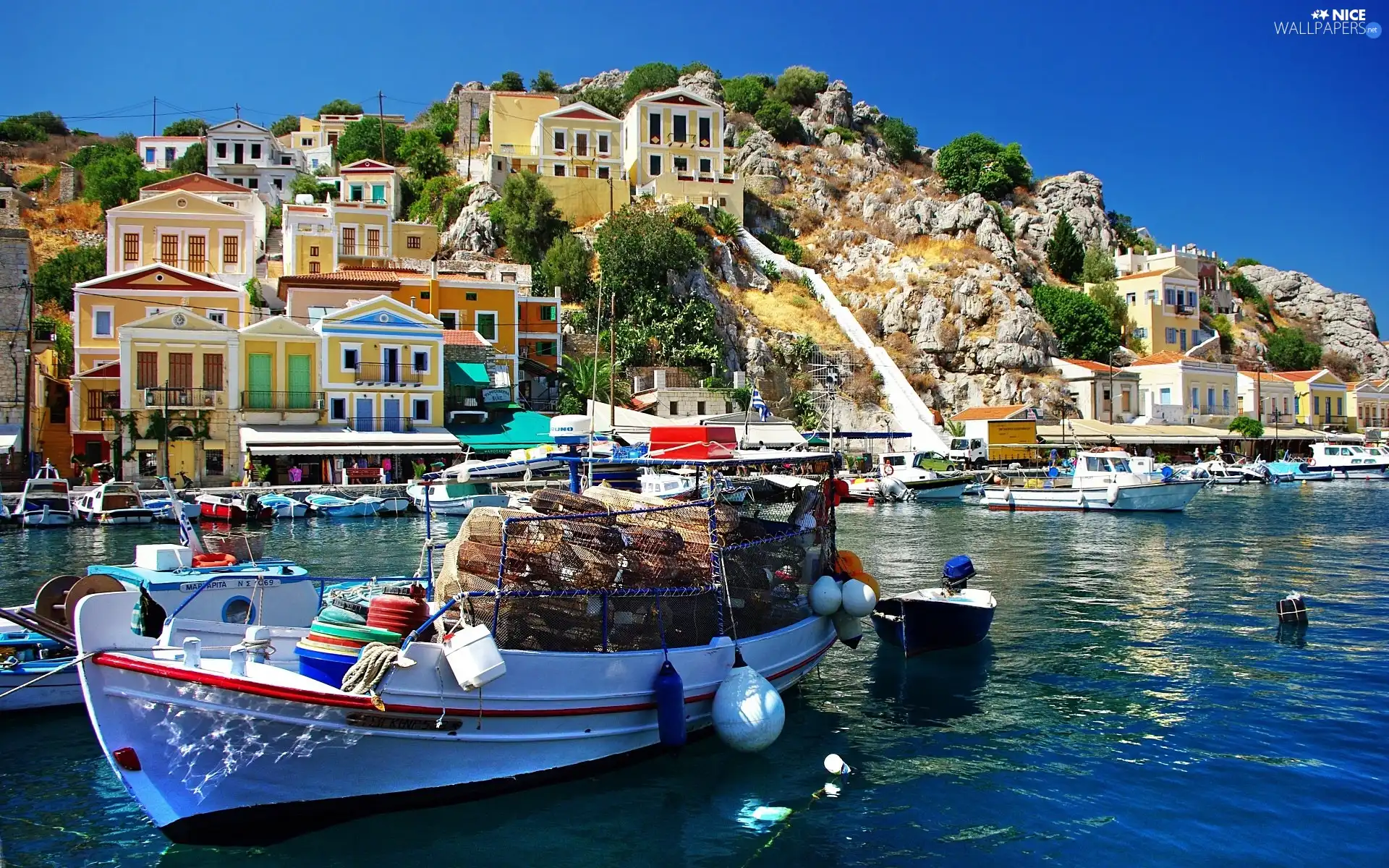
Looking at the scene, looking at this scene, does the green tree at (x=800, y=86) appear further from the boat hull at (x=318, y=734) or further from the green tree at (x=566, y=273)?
the boat hull at (x=318, y=734)

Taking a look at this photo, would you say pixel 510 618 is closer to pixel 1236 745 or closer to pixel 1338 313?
pixel 1236 745

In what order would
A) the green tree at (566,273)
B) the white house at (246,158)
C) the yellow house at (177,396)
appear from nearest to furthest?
the yellow house at (177,396) < the green tree at (566,273) < the white house at (246,158)

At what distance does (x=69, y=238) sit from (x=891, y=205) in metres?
56.7

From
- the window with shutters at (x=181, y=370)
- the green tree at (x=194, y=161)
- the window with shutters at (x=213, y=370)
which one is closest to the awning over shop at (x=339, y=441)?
the window with shutters at (x=213, y=370)

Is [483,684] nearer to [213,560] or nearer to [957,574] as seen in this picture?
[213,560]

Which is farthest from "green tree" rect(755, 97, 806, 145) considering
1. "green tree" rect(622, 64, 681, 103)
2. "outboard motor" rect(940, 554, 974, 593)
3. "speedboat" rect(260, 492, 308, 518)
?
"outboard motor" rect(940, 554, 974, 593)

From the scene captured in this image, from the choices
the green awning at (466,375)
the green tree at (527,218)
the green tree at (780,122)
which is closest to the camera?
the green awning at (466,375)

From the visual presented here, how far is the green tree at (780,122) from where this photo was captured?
7994 cm

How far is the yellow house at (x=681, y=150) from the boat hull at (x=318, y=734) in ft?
187

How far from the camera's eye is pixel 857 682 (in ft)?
43.7

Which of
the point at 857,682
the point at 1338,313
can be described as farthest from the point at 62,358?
the point at 1338,313

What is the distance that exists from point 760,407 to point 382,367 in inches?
666

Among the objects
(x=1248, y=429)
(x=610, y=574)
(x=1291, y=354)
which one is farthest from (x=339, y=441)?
(x=1291, y=354)

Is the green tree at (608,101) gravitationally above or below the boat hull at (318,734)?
above
